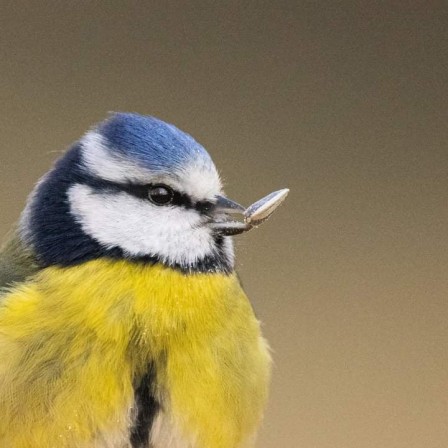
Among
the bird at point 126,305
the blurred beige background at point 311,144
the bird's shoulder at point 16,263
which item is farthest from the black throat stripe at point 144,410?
the blurred beige background at point 311,144

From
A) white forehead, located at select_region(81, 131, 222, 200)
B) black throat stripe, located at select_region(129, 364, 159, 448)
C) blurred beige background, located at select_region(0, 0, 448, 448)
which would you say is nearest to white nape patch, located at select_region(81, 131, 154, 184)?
white forehead, located at select_region(81, 131, 222, 200)

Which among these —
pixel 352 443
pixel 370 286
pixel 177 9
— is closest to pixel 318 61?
pixel 177 9

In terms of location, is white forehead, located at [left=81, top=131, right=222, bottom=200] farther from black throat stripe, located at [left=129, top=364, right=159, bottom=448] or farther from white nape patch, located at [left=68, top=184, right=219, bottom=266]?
black throat stripe, located at [left=129, top=364, right=159, bottom=448]

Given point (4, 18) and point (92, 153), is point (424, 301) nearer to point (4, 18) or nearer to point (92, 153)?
point (4, 18)

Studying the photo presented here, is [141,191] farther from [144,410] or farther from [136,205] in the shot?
[144,410]

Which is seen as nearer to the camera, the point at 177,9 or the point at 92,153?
the point at 92,153

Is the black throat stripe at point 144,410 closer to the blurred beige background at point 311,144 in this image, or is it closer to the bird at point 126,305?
the bird at point 126,305

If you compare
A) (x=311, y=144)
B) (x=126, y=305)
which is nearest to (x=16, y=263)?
(x=126, y=305)
